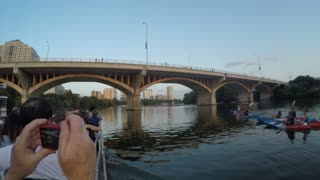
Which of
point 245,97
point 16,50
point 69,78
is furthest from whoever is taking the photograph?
point 245,97

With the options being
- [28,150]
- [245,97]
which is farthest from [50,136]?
[245,97]

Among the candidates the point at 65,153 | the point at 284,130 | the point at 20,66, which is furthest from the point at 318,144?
the point at 20,66

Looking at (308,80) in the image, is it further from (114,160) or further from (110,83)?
(114,160)

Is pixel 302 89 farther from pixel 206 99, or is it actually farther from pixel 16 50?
pixel 16 50

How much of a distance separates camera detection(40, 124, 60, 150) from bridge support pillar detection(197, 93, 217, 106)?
77615 millimetres

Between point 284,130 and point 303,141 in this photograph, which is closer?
point 303,141

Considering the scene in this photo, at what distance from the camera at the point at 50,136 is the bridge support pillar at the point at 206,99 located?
77615mm

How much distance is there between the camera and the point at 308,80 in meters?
102

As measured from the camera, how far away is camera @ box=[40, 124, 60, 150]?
1.57 meters

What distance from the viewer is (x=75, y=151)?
138cm

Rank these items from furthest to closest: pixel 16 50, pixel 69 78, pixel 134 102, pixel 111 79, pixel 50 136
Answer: pixel 16 50, pixel 134 102, pixel 111 79, pixel 69 78, pixel 50 136

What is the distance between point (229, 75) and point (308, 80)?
4305 cm

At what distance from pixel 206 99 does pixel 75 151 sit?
81.4 metres

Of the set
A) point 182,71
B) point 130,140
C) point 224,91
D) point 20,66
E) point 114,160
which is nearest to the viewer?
point 114,160
